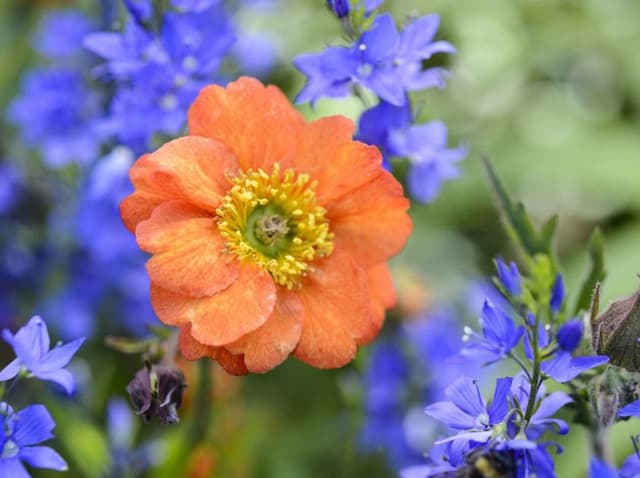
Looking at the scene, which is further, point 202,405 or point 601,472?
point 202,405

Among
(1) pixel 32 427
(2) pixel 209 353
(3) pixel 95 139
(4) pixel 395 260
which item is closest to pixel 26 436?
(1) pixel 32 427

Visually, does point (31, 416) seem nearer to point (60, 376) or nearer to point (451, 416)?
point (60, 376)

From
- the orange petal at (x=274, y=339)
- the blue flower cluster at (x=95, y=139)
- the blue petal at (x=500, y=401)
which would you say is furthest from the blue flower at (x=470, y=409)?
the blue flower cluster at (x=95, y=139)

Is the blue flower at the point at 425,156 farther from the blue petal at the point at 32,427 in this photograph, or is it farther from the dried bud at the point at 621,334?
the blue petal at the point at 32,427

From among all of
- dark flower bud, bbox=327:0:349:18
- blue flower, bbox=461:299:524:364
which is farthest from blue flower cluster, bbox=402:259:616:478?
dark flower bud, bbox=327:0:349:18

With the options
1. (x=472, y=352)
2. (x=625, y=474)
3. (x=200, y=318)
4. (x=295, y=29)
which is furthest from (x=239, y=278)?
(x=295, y=29)
